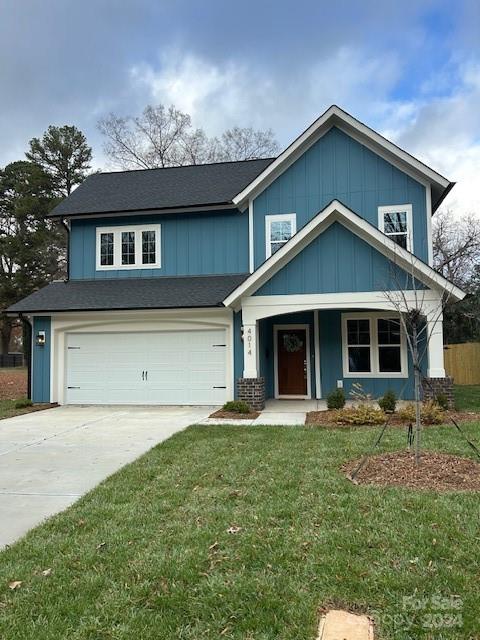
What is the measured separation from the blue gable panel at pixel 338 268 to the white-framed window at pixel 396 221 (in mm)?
2062

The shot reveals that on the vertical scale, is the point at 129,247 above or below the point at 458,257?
below

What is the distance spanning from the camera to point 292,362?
14.5 m

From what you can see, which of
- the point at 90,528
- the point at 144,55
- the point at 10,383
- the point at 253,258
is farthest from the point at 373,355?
the point at 10,383

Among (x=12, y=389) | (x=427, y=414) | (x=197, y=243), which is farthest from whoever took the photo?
(x=12, y=389)

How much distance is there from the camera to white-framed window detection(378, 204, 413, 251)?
13.4m

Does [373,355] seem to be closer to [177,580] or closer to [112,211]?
[112,211]

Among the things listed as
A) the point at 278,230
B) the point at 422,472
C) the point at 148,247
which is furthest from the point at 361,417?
the point at 148,247

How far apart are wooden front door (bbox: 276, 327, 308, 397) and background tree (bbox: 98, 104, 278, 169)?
21.8m

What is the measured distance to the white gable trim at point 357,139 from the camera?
13.1 m

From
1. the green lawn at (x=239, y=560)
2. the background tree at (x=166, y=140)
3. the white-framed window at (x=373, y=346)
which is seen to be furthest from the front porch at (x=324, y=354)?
the background tree at (x=166, y=140)

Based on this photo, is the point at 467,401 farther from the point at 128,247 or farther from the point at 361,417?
the point at 128,247

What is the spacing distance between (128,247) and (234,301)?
504cm

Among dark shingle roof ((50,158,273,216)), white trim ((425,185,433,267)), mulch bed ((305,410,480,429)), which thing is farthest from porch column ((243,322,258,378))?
white trim ((425,185,433,267))

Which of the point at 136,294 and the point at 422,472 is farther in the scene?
the point at 136,294
